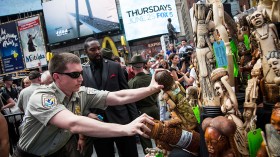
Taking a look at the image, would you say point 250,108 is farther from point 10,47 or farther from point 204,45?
point 10,47

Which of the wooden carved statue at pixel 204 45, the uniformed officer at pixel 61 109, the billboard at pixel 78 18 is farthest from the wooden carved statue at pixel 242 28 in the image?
the billboard at pixel 78 18

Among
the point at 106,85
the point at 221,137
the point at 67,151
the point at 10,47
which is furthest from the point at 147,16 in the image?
the point at 221,137

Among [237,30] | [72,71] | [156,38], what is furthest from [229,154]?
[156,38]

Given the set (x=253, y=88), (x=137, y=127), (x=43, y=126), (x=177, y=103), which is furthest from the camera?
(x=177, y=103)

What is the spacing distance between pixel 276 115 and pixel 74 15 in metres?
21.9

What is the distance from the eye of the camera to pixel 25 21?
22.4 meters

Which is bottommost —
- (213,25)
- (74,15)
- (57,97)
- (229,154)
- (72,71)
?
(229,154)

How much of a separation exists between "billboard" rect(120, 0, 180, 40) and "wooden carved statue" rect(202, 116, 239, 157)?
17685mm

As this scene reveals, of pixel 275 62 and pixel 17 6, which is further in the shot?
pixel 17 6

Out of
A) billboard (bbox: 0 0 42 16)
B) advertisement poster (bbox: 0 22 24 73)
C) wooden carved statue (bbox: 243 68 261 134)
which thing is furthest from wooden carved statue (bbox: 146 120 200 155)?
billboard (bbox: 0 0 42 16)

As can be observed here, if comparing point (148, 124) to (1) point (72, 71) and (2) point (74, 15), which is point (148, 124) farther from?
(2) point (74, 15)

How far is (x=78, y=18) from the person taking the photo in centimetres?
2195

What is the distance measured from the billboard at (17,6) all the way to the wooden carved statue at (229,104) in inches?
1088

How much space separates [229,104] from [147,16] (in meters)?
17.9
